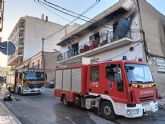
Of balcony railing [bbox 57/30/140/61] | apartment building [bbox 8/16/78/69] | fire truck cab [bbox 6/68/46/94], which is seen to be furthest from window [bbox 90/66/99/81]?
apartment building [bbox 8/16/78/69]

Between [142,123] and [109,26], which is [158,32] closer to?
[109,26]

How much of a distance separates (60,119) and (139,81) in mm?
3686

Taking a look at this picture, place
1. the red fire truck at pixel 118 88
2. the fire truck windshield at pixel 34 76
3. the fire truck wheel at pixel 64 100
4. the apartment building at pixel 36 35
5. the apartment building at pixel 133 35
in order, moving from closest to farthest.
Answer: the red fire truck at pixel 118 88, the fire truck wheel at pixel 64 100, the apartment building at pixel 133 35, the fire truck windshield at pixel 34 76, the apartment building at pixel 36 35

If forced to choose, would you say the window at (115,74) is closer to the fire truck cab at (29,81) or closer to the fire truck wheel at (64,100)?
the fire truck wheel at (64,100)

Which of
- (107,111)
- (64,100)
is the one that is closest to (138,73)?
(107,111)

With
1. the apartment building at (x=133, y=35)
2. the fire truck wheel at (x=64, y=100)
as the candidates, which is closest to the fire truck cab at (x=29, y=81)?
the apartment building at (x=133, y=35)

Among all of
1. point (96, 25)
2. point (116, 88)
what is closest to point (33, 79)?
point (96, 25)

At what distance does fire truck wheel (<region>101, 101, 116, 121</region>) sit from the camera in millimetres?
9375

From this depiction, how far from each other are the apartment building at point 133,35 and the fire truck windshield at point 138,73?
759 centimetres

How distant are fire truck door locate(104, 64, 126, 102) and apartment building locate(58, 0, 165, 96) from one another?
679cm

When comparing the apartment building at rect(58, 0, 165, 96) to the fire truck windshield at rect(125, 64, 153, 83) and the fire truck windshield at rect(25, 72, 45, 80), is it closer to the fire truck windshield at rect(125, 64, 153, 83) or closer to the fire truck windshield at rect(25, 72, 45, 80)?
the fire truck windshield at rect(25, 72, 45, 80)

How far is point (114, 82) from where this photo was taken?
9297mm

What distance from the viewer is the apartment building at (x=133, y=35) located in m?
17.8

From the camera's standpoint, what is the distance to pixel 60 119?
954 cm
